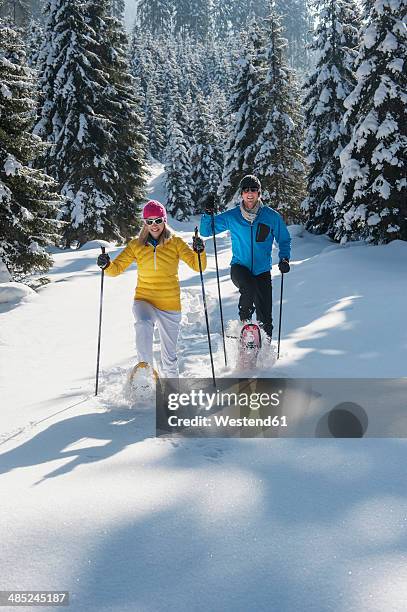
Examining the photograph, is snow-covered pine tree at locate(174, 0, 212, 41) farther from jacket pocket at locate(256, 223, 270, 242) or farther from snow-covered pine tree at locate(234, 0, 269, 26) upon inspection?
jacket pocket at locate(256, 223, 270, 242)

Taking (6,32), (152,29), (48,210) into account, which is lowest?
(48,210)

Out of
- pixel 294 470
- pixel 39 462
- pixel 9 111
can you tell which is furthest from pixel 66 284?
pixel 294 470

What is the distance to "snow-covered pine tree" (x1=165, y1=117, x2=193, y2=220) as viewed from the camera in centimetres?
5225

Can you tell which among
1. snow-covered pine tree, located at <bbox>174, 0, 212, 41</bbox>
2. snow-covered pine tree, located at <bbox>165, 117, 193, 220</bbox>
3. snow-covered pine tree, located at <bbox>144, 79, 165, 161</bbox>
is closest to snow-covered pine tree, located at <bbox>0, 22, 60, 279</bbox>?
snow-covered pine tree, located at <bbox>165, 117, 193, 220</bbox>

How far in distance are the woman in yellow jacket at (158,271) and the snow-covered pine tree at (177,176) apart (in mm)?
47754

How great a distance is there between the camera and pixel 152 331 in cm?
539

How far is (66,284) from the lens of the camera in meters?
13.7

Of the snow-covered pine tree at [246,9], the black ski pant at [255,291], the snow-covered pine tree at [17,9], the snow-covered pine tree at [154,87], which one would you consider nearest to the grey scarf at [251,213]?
the black ski pant at [255,291]

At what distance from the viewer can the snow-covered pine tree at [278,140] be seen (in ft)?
97.2

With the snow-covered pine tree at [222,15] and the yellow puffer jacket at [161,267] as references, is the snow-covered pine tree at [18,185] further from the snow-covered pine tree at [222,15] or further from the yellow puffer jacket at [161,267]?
the snow-covered pine tree at [222,15]

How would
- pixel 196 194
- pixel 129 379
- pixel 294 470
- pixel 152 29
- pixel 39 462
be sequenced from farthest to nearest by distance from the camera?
1. pixel 152 29
2. pixel 196 194
3. pixel 129 379
4. pixel 39 462
5. pixel 294 470

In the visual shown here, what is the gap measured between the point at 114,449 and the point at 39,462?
563mm

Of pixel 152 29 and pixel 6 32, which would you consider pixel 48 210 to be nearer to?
pixel 6 32

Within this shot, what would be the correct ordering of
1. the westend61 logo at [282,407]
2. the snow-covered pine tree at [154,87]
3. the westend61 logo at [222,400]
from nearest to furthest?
the westend61 logo at [282,407]
the westend61 logo at [222,400]
the snow-covered pine tree at [154,87]
